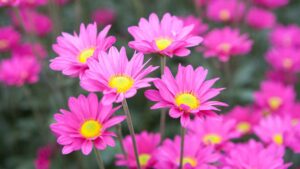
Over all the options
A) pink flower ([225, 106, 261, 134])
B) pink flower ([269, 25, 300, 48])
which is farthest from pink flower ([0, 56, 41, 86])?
pink flower ([269, 25, 300, 48])

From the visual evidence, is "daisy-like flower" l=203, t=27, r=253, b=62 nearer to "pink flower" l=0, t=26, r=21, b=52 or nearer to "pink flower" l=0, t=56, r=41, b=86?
"pink flower" l=0, t=56, r=41, b=86

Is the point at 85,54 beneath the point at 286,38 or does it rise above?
above

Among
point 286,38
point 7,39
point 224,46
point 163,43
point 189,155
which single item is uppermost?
point 7,39

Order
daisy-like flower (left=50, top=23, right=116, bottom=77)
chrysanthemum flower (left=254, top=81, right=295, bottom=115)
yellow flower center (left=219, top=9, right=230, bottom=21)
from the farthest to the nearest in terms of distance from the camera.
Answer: yellow flower center (left=219, top=9, right=230, bottom=21), chrysanthemum flower (left=254, top=81, right=295, bottom=115), daisy-like flower (left=50, top=23, right=116, bottom=77)

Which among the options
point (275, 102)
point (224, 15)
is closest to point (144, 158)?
point (275, 102)

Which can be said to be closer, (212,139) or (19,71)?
(212,139)

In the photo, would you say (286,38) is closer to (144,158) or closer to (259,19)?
(259,19)

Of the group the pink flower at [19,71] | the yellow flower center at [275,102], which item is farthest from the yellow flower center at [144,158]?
the yellow flower center at [275,102]

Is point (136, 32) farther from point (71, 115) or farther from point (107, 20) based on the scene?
point (107, 20)
